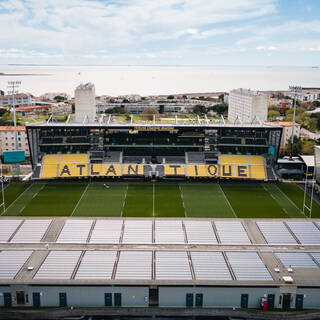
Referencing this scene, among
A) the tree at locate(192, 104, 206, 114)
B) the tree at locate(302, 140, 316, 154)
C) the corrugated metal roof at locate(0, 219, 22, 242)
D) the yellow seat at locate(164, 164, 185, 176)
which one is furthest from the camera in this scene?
the tree at locate(192, 104, 206, 114)

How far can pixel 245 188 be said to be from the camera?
4372 centimetres

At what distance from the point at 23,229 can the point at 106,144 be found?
2167 centimetres

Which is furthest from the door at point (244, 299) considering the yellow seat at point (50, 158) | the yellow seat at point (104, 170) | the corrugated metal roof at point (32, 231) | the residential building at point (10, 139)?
the residential building at point (10, 139)

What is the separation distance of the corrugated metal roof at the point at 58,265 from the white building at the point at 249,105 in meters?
46.7

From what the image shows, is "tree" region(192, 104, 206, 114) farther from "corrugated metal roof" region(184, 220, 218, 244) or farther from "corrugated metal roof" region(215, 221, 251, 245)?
A: "corrugated metal roof" region(184, 220, 218, 244)

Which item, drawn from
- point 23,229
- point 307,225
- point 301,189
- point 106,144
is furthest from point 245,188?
point 23,229

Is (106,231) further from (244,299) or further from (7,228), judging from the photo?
(244,299)

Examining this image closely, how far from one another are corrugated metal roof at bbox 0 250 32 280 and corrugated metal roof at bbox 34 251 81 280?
147cm

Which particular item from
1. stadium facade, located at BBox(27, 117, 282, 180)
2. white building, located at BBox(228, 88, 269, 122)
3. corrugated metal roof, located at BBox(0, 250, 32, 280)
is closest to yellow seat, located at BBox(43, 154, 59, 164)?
stadium facade, located at BBox(27, 117, 282, 180)

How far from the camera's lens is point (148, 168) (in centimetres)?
4700

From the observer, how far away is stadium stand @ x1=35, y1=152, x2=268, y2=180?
46.1 m

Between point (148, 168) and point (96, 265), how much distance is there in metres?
24.5

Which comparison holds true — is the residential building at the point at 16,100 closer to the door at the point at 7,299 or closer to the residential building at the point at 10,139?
the residential building at the point at 10,139

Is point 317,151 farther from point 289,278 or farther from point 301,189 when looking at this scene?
point 289,278
